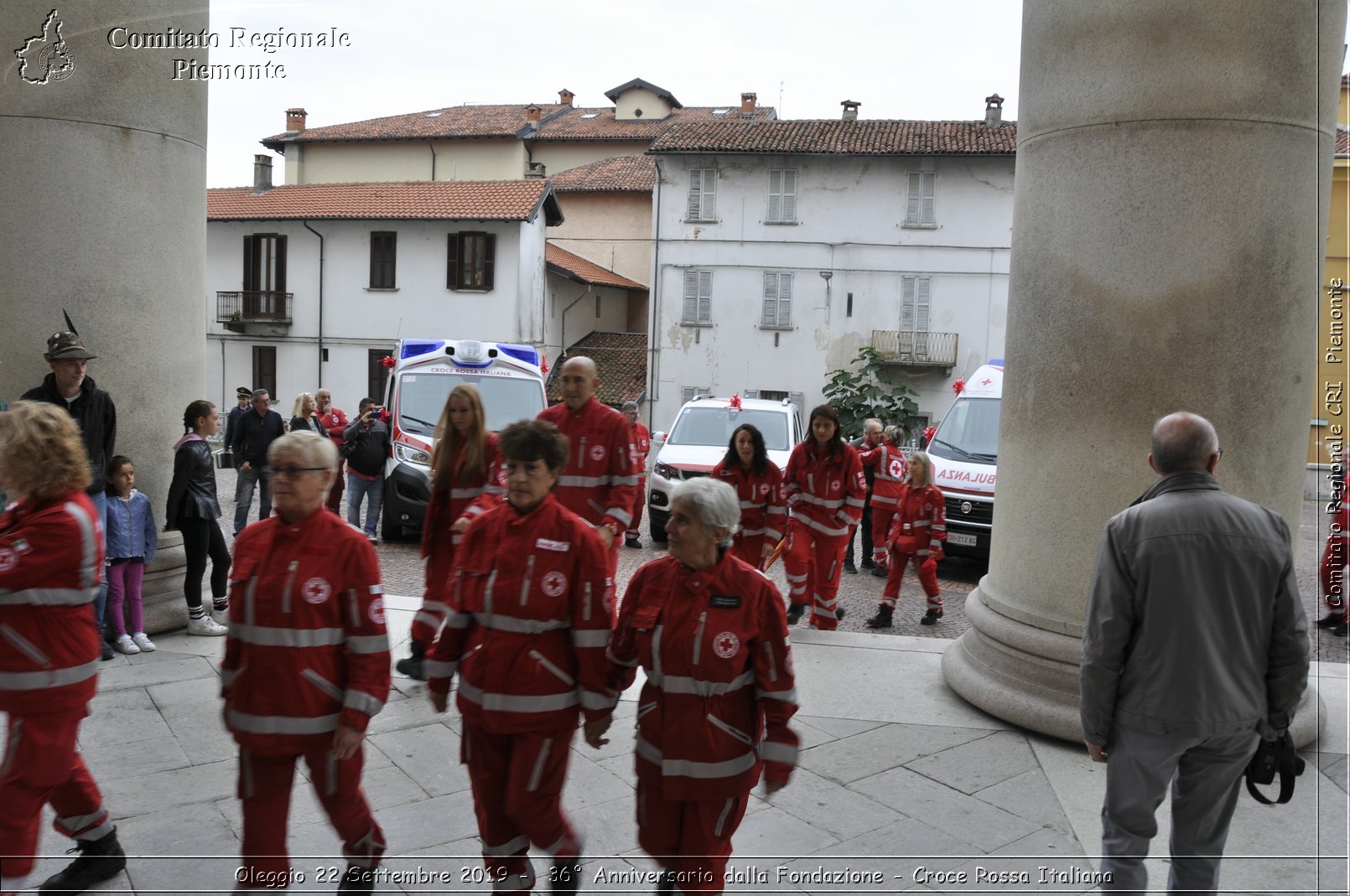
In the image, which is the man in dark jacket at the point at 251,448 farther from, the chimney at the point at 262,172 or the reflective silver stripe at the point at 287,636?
the chimney at the point at 262,172

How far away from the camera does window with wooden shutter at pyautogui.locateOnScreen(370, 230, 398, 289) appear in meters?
35.4

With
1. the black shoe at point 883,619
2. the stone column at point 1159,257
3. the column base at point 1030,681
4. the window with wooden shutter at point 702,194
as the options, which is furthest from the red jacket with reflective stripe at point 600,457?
the window with wooden shutter at point 702,194

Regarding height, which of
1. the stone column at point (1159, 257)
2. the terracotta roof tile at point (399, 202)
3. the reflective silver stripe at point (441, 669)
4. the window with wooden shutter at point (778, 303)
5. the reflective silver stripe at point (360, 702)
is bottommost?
the reflective silver stripe at point (360, 702)

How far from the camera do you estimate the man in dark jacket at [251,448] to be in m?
12.3

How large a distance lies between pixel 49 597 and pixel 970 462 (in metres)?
10.8

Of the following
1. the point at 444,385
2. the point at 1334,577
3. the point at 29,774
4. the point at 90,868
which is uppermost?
the point at 444,385

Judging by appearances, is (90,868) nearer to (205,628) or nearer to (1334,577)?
(205,628)

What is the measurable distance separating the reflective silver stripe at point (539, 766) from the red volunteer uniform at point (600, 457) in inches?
105

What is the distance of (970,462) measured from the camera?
41.6 ft

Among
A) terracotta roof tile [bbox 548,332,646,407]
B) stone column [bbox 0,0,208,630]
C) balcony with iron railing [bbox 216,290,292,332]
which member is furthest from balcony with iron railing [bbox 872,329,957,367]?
stone column [bbox 0,0,208,630]

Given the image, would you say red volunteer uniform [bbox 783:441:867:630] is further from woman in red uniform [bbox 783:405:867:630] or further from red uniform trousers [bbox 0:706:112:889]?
red uniform trousers [bbox 0:706:112:889]

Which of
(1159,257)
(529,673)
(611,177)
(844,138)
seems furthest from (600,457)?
(611,177)

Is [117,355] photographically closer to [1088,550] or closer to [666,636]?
[666,636]

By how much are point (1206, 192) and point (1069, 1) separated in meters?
1.25
